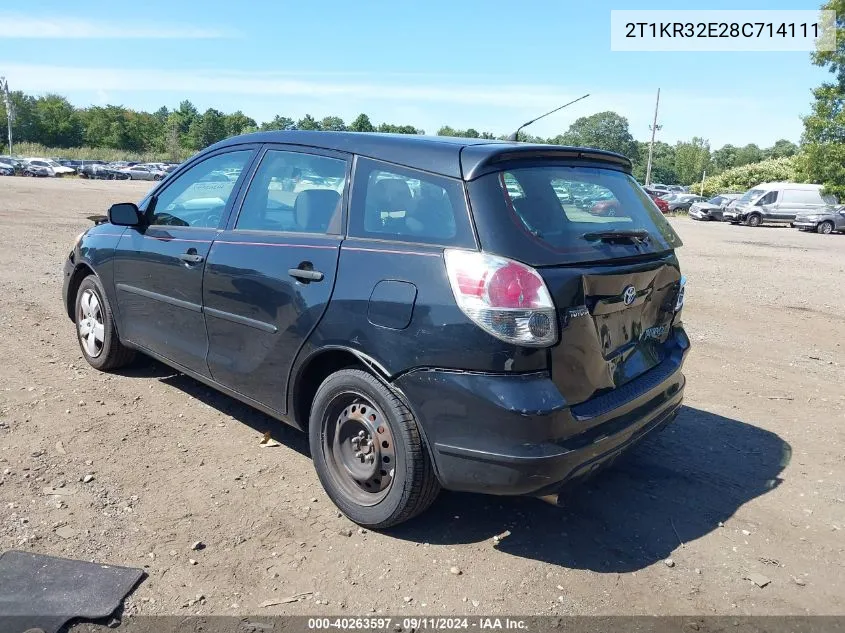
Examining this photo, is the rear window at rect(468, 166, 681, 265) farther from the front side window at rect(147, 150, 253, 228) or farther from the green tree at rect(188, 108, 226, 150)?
the green tree at rect(188, 108, 226, 150)

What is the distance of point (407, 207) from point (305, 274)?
2.07 ft

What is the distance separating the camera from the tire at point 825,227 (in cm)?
2917

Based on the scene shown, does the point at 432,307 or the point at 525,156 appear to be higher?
the point at 525,156

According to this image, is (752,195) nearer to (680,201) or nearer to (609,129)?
(680,201)

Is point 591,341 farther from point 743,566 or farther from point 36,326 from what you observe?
point 36,326

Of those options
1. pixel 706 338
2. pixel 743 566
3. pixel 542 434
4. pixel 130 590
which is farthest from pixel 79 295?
pixel 706 338

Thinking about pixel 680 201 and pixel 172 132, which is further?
pixel 172 132

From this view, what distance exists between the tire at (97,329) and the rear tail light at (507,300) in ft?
10.9

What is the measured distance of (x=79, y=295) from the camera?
5.38 m

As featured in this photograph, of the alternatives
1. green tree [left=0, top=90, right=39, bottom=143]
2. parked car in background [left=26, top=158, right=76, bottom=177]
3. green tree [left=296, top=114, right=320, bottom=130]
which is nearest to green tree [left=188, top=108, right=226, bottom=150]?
green tree [left=0, top=90, right=39, bottom=143]

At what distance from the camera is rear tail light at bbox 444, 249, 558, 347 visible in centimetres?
272

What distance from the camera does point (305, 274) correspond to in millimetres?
3340

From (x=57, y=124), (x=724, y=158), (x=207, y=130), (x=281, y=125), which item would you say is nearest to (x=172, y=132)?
(x=207, y=130)

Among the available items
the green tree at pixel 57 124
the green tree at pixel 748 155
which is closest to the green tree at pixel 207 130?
the green tree at pixel 57 124
